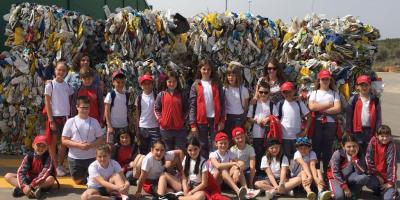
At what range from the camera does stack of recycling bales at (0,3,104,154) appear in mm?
7828

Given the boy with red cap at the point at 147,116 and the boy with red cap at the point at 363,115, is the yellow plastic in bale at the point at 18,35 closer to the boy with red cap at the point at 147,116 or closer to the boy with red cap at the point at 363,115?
the boy with red cap at the point at 147,116

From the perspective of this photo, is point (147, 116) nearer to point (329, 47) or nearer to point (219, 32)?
point (219, 32)

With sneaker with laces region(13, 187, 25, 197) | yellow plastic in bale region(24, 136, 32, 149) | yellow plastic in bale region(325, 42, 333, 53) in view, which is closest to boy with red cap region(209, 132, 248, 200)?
sneaker with laces region(13, 187, 25, 197)

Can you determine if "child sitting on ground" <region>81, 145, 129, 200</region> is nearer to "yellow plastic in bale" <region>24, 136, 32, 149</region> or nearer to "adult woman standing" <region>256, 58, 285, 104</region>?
"adult woman standing" <region>256, 58, 285, 104</region>

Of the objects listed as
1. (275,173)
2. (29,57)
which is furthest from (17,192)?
(275,173)

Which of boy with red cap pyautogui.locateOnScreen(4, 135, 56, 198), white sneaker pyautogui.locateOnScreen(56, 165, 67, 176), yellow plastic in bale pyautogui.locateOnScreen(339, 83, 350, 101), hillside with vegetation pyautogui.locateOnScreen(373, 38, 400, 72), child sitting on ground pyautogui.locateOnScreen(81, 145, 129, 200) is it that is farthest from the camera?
hillside with vegetation pyautogui.locateOnScreen(373, 38, 400, 72)

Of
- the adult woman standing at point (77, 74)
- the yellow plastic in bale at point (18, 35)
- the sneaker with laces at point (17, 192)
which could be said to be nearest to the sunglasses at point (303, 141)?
the adult woman standing at point (77, 74)

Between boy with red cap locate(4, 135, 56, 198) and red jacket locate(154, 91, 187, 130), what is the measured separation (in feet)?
5.10

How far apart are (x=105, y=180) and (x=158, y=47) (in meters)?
3.13

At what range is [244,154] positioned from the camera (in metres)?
6.43

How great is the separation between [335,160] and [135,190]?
8.82 ft

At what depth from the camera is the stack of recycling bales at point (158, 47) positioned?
787cm

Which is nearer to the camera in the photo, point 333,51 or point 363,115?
point 363,115

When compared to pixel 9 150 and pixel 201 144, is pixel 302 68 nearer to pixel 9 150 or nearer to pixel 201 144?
pixel 201 144
